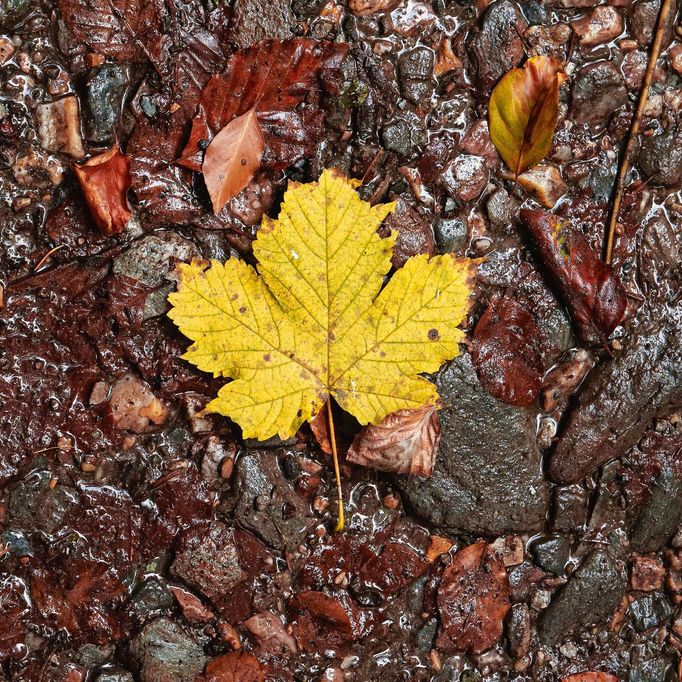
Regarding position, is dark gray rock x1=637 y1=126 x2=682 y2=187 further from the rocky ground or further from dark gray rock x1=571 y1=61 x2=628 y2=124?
dark gray rock x1=571 y1=61 x2=628 y2=124

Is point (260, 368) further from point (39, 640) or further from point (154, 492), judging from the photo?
point (39, 640)

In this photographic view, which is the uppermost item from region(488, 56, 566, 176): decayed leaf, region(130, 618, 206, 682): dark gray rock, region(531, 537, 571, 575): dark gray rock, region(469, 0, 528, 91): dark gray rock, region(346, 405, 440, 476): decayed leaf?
region(469, 0, 528, 91): dark gray rock

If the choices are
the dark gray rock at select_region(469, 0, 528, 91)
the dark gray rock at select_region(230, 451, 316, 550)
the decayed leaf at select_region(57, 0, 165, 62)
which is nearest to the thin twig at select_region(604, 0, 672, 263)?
the dark gray rock at select_region(469, 0, 528, 91)

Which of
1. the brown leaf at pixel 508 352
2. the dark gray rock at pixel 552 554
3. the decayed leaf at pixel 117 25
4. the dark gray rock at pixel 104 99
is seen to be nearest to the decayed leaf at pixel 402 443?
the brown leaf at pixel 508 352

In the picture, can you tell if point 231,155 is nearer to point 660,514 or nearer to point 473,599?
point 473,599

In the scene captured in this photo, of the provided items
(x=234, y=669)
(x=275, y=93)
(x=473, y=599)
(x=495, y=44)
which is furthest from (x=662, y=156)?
(x=234, y=669)

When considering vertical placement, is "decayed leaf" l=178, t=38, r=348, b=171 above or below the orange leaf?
above
